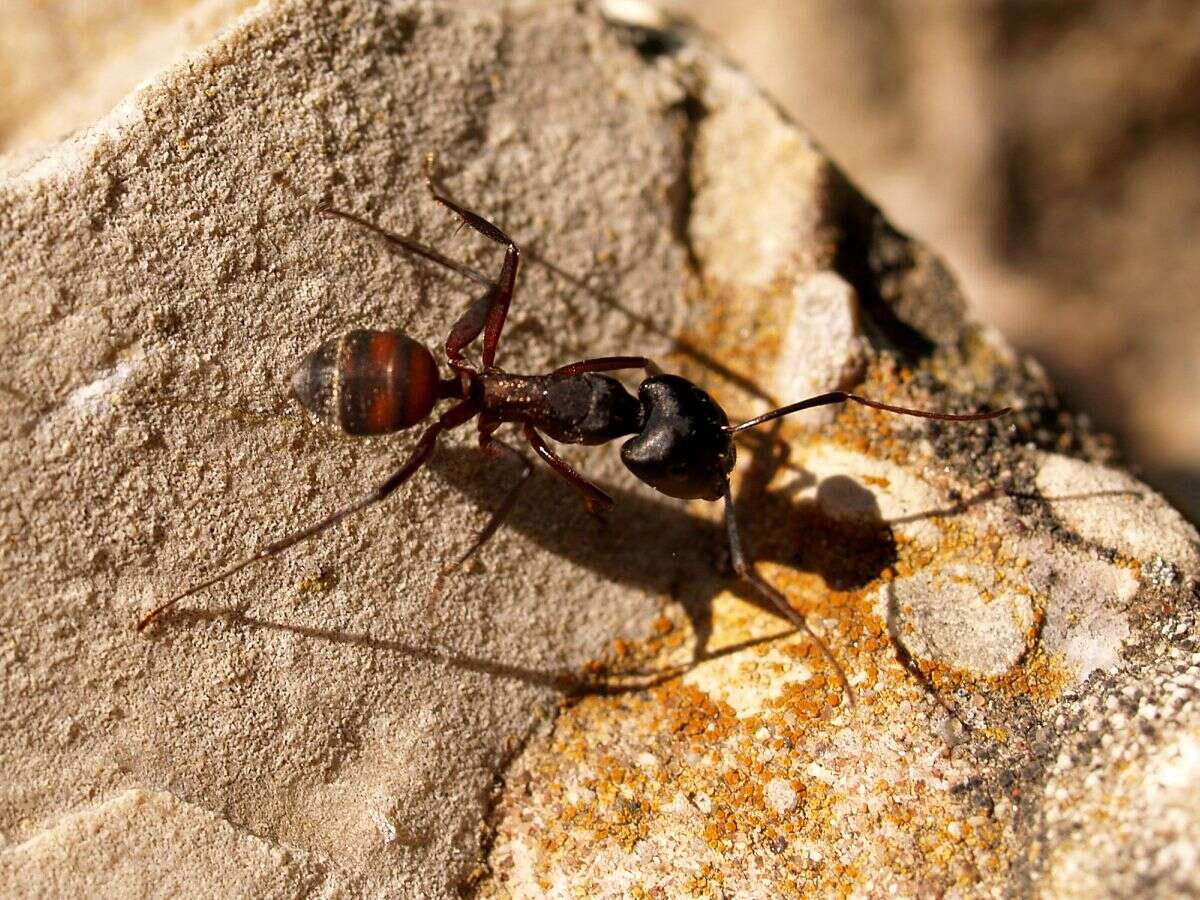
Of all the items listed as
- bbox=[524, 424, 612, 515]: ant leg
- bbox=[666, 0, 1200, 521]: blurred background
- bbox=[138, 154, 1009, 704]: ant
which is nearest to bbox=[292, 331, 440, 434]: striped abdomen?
bbox=[138, 154, 1009, 704]: ant

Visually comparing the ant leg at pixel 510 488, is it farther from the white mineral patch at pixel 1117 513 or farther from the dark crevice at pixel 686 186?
the white mineral patch at pixel 1117 513

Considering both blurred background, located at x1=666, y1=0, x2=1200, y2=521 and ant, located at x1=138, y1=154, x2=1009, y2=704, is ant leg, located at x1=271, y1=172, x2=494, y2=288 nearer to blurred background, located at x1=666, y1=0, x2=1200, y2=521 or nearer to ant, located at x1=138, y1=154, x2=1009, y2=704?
ant, located at x1=138, y1=154, x2=1009, y2=704

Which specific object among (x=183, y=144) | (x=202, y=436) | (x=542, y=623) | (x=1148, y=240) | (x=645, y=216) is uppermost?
(x=1148, y=240)

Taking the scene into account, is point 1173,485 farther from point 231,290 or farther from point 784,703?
point 231,290

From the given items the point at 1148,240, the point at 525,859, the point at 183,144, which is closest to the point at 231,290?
the point at 183,144

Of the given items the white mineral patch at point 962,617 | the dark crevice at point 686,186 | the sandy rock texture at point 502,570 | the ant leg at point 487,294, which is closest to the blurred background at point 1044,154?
the dark crevice at point 686,186
